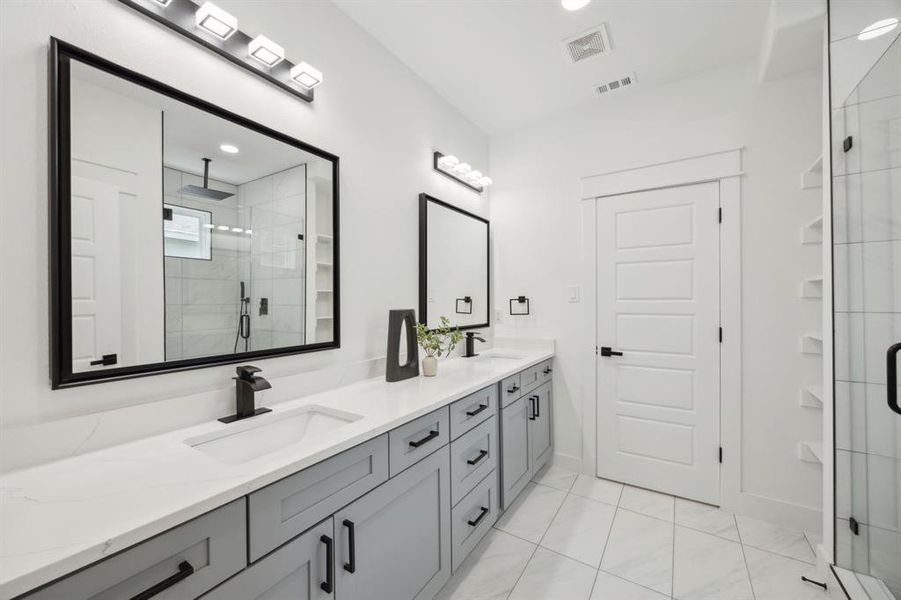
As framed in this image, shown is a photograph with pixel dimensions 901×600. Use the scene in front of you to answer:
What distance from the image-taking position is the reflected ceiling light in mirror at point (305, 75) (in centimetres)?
157

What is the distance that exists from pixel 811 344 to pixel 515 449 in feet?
5.61

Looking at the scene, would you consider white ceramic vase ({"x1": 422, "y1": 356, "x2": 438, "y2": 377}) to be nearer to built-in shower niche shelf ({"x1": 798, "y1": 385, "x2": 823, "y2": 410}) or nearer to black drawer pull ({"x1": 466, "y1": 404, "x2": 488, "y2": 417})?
black drawer pull ({"x1": 466, "y1": 404, "x2": 488, "y2": 417})

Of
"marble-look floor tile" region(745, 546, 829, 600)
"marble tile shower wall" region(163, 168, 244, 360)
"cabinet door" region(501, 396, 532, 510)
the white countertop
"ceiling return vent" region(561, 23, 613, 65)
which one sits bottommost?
"marble-look floor tile" region(745, 546, 829, 600)

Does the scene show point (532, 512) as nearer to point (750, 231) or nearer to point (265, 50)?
point (750, 231)

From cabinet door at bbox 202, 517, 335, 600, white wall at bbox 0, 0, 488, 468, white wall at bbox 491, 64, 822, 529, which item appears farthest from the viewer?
white wall at bbox 491, 64, 822, 529

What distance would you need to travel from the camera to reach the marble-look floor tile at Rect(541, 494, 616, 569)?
6.29ft

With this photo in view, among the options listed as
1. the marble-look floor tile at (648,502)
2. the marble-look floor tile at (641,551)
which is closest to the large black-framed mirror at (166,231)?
the marble-look floor tile at (641,551)

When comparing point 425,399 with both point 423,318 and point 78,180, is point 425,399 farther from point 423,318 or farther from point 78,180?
point 78,180

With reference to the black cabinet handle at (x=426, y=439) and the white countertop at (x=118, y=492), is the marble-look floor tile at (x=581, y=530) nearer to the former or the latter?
the black cabinet handle at (x=426, y=439)

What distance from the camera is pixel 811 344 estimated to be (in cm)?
206

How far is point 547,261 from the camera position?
293 centimetres

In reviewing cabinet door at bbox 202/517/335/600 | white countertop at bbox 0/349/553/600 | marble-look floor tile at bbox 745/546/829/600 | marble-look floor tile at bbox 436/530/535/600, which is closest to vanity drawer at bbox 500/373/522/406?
marble-look floor tile at bbox 436/530/535/600

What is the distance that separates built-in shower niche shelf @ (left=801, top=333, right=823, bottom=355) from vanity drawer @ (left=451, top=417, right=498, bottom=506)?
174cm

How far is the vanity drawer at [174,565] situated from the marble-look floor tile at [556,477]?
86.6 inches
